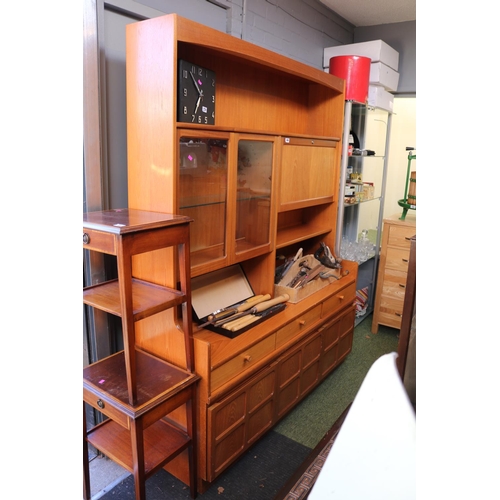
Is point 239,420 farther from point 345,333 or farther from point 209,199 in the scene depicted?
point 345,333

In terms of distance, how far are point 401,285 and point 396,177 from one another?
3.97 feet

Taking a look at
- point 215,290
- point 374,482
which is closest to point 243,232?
point 215,290

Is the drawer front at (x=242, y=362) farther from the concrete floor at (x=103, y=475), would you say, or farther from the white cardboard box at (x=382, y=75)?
the white cardboard box at (x=382, y=75)

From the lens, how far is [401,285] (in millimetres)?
3639

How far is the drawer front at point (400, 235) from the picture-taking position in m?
3.51

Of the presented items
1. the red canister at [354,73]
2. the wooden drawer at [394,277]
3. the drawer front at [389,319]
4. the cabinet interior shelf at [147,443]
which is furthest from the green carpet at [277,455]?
the red canister at [354,73]

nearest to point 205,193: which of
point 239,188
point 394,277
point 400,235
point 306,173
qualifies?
point 239,188

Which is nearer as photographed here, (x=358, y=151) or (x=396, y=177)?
(x=358, y=151)

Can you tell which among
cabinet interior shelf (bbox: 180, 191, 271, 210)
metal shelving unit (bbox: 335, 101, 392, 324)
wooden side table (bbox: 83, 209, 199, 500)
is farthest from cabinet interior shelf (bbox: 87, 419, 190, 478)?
metal shelving unit (bbox: 335, 101, 392, 324)

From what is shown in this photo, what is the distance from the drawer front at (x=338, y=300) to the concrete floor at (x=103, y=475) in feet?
4.70

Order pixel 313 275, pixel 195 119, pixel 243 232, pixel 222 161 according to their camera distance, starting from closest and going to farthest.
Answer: pixel 195 119 < pixel 222 161 < pixel 243 232 < pixel 313 275

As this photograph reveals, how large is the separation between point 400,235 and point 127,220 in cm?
265
